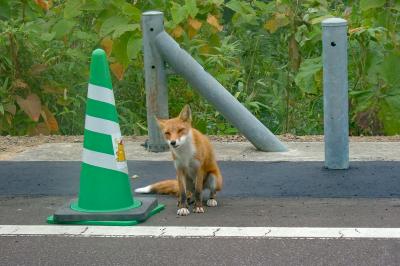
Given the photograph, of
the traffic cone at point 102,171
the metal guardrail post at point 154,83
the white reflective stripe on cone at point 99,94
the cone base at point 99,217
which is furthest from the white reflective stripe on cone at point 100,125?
the metal guardrail post at point 154,83

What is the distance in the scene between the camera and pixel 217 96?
300 inches

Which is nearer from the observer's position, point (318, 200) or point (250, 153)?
point (318, 200)

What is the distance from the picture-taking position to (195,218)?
578 centimetres

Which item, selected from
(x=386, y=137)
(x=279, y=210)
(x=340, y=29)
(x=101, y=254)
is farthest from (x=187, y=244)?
(x=386, y=137)

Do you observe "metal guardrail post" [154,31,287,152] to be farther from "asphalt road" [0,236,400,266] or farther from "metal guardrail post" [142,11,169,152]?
"asphalt road" [0,236,400,266]

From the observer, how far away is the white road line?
5.25 meters

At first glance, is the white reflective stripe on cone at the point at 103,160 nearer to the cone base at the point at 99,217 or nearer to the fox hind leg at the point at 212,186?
the cone base at the point at 99,217

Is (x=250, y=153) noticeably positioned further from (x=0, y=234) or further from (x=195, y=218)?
(x=0, y=234)

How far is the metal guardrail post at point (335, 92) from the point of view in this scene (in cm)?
682

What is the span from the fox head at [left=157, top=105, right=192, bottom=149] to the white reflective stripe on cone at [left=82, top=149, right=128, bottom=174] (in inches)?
15.6

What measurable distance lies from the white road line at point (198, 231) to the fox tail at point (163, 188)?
32.4 inches

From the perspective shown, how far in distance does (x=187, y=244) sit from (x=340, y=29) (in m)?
2.47

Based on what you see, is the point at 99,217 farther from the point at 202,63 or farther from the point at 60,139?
the point at 202,63

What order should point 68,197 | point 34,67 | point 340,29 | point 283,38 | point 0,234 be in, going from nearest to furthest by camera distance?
point 0,234 < point 68,197 < point 340,29 < point 34,67 < point 283,38
